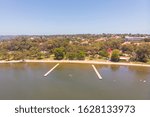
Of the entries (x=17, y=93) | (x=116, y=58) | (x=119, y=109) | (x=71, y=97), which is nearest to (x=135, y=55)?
(x=116, y=58)

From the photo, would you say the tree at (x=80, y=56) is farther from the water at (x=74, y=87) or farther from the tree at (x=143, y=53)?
the water at (x=74, y=87)

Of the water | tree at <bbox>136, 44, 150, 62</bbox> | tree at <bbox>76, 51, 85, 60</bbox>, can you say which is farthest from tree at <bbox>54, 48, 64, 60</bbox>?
tree at <bbox>136, 44, 150, 62</bbox>

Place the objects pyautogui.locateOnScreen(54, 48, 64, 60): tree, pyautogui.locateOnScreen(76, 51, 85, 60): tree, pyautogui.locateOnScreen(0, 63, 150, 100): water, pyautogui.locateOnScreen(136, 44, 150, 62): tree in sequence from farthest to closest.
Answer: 1. pyautogui.locateOnScreen(54, 48, 64, 60): tree
2. pyautogui.locateOnScreen(76, 51, 85, 60): tree
3. pyautogui.locateOnScreen(136, 44, 150, 62): tree
4. pyautogui.locateOnScreen(0, 63, 150, 100): water

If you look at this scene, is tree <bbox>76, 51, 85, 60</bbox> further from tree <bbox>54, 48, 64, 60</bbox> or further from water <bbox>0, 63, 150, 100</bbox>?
water <bbox>0, 63, 150, 100</bbox>

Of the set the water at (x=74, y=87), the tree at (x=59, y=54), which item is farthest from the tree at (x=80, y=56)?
the water at (x=74, y=87)

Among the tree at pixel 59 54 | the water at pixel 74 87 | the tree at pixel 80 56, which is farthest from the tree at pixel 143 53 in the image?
the tree at pixel 59 54

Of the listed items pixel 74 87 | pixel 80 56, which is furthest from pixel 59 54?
pixel 74 87

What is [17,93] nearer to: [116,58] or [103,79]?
[103,79]

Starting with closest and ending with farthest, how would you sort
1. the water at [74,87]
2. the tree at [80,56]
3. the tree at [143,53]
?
1. the water at [74,87]
2. the tree at [143,53]
3. the tree at [80,56]

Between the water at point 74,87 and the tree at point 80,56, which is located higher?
the tree at point 80,56

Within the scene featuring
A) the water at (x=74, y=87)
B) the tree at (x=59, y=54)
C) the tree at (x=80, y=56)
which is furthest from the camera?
the tree at (x=59, y=54)

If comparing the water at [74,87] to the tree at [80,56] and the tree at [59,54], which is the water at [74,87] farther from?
the tree at [59,54]

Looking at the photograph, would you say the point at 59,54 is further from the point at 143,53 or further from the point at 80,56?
the point at 143,53

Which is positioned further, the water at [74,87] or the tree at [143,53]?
the tree at [143,53]
